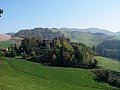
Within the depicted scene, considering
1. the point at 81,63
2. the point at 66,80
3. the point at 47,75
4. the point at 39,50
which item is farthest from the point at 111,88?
the point at 39,50

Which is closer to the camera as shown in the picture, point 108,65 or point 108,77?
point 108,77

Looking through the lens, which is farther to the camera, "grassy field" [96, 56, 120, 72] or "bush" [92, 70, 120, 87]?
"grassy field" [96, 56, 120, 72]

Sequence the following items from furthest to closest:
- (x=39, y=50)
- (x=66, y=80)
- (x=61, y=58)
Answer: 1. (x=39, y=50)
2. (x=61, y=58)
3. (x=66, y=80)

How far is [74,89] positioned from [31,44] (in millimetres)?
89378

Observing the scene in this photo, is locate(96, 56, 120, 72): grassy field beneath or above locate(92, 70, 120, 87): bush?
above

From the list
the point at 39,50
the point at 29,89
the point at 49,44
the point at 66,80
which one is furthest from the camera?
the point at 49,44

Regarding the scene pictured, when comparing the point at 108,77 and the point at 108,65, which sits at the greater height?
the point at 108,65

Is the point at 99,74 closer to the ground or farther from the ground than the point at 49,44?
closer to the ground

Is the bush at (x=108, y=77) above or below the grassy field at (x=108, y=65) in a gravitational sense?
below

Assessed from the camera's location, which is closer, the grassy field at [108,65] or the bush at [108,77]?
the bush at [108,77]

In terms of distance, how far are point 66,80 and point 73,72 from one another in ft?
47.5

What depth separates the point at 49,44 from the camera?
562ft

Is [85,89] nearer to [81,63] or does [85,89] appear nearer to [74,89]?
[74,89]

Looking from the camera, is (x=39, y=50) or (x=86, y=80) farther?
(x=39, y=50)
